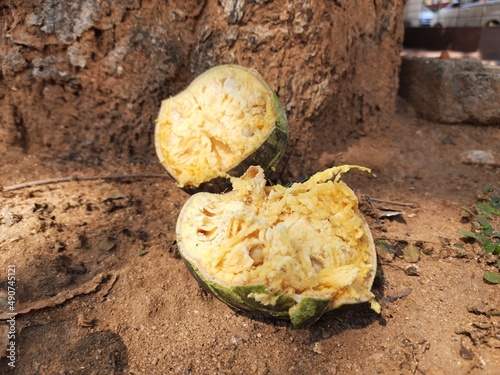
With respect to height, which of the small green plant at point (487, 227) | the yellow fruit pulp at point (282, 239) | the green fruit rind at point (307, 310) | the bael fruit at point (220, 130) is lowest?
the small green plant at point (487, 227)

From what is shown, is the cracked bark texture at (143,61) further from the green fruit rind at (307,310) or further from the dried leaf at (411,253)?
the green fruit rind at (307,310)

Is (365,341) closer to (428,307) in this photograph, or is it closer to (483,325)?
(428,307)

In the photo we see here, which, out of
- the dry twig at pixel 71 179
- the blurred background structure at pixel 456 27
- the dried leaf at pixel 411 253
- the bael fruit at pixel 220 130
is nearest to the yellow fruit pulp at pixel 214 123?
the bael fruit at pixel 220 130

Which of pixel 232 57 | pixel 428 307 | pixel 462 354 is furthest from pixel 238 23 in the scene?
pixel 462 354

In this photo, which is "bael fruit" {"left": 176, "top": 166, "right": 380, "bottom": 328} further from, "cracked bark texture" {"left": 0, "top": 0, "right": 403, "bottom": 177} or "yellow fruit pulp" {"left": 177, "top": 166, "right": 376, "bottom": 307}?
"cracked bark texture" {"left": 0, "top": 0, "right": 403, "bottom": 177}

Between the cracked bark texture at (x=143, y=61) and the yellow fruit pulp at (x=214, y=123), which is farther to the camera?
the cracked bark texture at (x=143, y=61)

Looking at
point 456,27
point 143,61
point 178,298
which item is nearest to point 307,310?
point 178,298

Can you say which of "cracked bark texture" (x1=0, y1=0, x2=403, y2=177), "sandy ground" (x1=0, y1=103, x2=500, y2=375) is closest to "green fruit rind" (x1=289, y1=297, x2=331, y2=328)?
"sandy ground" (x1=0, y1=103, x2=500, y2=375)
